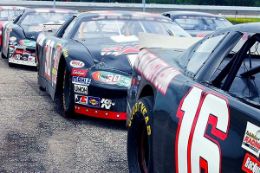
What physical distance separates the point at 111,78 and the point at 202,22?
7.17 metres

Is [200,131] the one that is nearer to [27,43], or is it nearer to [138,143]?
[138,143]

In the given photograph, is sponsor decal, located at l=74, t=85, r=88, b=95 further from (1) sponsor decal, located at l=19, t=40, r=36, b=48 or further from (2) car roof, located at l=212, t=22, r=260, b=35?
(1) sponsor decal, located at l=19, t=40, r=36, b=48

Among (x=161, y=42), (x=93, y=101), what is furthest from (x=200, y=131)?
(x=93, y=101)

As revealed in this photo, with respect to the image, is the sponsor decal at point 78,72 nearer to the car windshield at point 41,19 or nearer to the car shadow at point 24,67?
the car shadow at point 24,67

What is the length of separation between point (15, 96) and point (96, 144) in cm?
301

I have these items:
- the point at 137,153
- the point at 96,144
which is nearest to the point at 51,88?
the point at 96,144

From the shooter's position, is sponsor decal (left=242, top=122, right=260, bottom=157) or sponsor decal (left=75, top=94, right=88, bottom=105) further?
sponsor decal (left=75, top=94, right=88, bottom=105)

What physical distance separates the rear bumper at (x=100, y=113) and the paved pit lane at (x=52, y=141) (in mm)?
120

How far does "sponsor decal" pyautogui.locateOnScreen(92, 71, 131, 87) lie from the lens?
6.26 m

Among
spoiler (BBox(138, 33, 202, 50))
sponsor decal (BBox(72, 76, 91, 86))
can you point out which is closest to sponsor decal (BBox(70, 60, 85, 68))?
sponsor decal (BBox(72, 76, 91, 86))

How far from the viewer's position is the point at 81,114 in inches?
266

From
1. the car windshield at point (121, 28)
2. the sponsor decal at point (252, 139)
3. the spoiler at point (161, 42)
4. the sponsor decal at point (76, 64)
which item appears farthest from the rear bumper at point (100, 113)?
the sponsor decal at point (252, 139)

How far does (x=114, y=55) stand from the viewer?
6.50m

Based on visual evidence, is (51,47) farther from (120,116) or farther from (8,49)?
(8,49)
